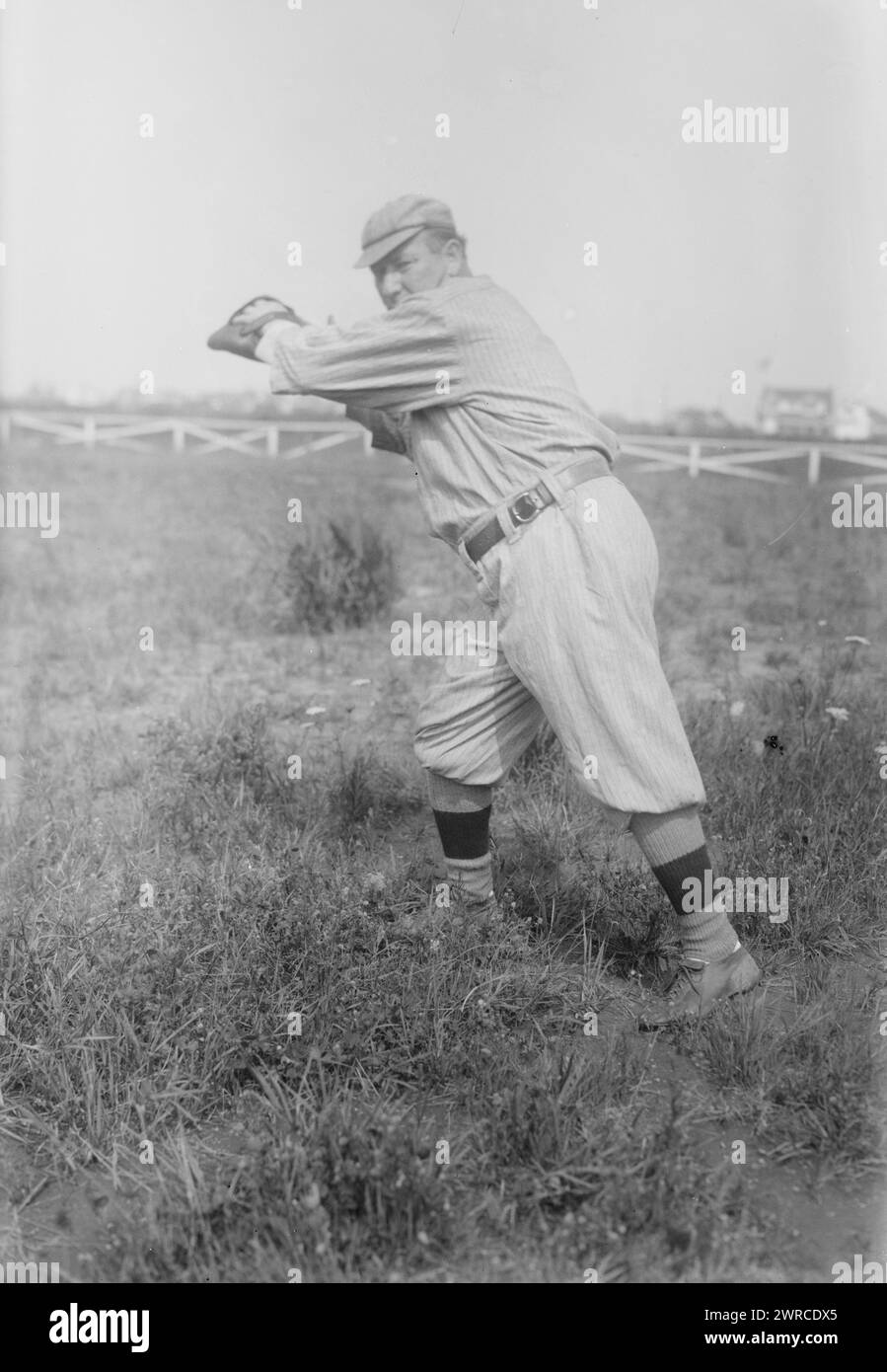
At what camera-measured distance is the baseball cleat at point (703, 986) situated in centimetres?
297

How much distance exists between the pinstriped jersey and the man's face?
0.24ft

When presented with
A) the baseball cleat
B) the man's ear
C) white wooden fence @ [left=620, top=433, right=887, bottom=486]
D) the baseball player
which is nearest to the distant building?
white wooden fence @ [left=620, top=433, right=887, bottom=486]

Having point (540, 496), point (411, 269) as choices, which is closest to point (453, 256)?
point (411, 269)

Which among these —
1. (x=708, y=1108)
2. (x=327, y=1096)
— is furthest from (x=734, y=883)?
(x=327, y=1096)

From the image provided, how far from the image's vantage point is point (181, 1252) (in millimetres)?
2289

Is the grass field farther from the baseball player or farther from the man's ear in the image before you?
the man's ear

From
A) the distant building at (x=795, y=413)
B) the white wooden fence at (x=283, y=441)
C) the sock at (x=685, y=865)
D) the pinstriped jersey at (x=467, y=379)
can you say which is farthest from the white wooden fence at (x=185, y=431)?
the sock at (x=685, y=865)

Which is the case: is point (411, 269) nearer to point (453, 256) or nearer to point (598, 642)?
point (453, 256)

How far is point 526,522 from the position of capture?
9.74ft

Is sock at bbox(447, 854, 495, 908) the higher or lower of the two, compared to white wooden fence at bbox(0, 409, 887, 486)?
lower

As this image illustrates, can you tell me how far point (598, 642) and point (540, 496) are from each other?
1.16 ft

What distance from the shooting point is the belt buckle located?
2967mm

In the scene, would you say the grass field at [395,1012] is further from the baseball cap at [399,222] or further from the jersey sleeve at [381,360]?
the baseball cap at [399,222]

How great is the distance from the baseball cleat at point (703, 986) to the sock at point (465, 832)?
1.82 feet
